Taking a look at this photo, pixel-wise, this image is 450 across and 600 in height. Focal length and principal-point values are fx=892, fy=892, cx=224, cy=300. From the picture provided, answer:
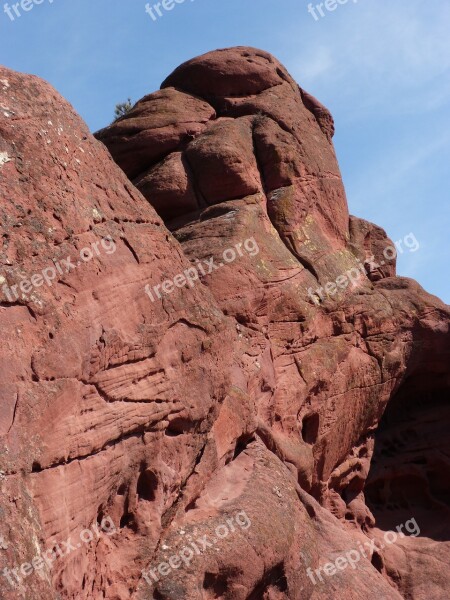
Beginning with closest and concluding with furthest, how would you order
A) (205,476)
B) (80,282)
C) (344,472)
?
1. (80,282)
2. (205,476)
3. (344,472)

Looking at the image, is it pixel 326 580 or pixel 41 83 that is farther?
pixel 326 580

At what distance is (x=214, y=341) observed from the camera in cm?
934

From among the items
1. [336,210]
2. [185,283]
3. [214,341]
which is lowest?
[214,341]

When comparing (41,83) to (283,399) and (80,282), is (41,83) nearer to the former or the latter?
(80,282)

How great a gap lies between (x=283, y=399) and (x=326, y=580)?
3020 mm

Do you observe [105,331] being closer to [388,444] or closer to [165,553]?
[165,553]

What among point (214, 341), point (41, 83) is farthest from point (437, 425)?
point (41, 83)

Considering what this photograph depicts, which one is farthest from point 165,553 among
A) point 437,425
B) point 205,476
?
point 437,425

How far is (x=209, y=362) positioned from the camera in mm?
9180

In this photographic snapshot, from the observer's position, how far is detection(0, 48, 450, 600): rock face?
6.96 metres

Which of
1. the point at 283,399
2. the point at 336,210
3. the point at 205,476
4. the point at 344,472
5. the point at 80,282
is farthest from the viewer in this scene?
the point at 336,210

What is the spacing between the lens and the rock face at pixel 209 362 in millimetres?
6965

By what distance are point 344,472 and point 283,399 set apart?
2.69m

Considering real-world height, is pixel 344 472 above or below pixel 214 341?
below
